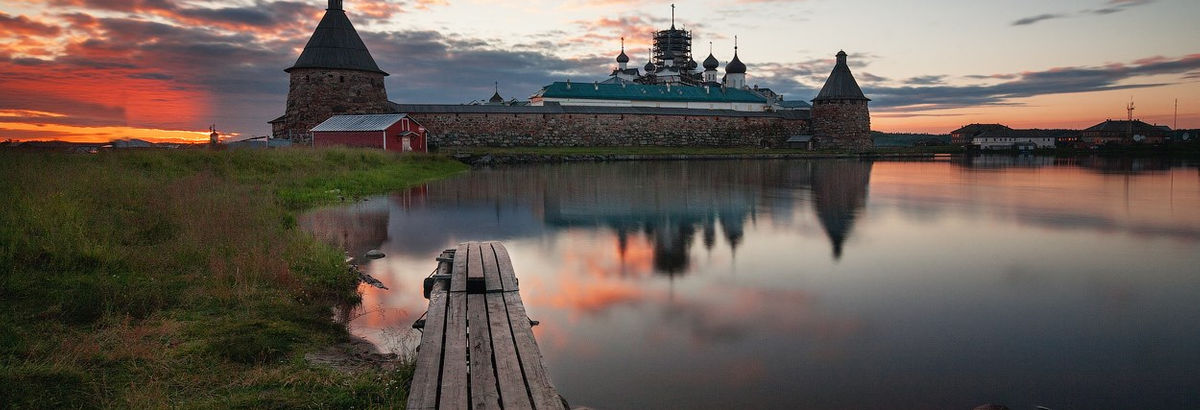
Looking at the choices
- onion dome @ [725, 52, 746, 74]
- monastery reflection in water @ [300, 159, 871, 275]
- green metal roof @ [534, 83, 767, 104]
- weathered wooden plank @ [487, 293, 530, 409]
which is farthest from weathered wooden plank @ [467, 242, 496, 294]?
onion dome @ [725, 52, 746, 74]

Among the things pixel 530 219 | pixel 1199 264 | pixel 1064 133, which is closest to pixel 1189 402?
pixel 1199 264

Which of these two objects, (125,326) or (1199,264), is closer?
(125,326)

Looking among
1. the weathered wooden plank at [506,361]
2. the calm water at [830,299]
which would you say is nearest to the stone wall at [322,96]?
the calm water at [830,299]

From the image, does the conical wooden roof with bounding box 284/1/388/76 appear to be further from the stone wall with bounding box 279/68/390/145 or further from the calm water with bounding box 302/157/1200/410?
the calm water with bounding box 302/157/1200/410

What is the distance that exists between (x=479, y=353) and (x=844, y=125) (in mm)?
50612

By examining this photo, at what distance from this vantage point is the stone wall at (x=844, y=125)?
5028 centimetres

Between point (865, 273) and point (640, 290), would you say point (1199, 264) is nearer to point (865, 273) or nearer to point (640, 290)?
point (865, 273)

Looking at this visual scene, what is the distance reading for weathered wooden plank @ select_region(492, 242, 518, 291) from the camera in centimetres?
508

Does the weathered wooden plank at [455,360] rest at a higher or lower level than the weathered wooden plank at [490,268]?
lower

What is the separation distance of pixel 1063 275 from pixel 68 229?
964cm

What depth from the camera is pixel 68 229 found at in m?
5.94

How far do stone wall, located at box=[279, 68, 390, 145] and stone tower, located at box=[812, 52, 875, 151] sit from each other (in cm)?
3144

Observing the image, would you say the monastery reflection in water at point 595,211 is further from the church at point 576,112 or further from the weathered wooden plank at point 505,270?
Answer: the church at point 576,112

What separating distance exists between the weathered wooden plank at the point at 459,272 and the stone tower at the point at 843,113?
47.7 meters
